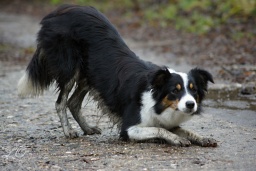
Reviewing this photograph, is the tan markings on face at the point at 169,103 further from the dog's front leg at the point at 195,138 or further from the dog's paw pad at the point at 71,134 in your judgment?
the dog's paw pad at the point at 71,134

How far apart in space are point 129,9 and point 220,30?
366 inches

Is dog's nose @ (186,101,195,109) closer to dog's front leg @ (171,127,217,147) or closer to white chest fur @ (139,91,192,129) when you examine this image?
white chest fur @ (139,91,192,129)

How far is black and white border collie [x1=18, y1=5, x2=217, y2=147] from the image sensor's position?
254 inches

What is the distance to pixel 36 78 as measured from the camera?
300 inches

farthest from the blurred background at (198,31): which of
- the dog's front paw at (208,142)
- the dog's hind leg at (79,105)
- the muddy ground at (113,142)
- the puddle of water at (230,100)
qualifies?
the dog's front paw at (208,142)

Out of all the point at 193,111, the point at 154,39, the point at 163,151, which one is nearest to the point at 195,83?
the point at 193,111

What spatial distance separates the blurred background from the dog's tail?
4.85 metres

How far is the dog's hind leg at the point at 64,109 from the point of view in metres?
7.24

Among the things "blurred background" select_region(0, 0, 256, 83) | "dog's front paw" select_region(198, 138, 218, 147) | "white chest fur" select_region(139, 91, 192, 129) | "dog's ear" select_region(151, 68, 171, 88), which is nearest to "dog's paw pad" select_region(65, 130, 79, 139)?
"white chest fur" select_region(139, 91, 192, 129)

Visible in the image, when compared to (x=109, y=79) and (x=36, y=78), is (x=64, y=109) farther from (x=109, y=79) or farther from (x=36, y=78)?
(x=109, y=79)

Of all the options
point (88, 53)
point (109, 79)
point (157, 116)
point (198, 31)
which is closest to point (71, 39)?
point (88, 53)

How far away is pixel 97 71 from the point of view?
7.20 metres

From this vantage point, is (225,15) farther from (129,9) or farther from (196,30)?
(129,9)

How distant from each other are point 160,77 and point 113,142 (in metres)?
1.14
